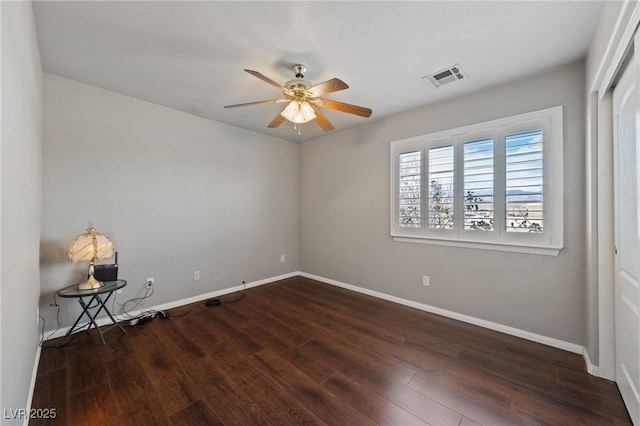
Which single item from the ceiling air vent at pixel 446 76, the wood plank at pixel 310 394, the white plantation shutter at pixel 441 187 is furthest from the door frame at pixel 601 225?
the wood plank at pixel 310 394

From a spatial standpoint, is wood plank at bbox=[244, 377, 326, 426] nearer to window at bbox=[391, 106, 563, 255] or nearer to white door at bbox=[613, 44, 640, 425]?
white door at bbox=[613, 44, 640, 425]

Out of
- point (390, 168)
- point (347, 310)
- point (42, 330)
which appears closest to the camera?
point (42, 330)

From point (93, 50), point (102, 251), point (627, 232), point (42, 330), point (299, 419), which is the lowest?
point (299, 419)

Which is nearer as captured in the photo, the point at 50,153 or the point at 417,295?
the point at 50,153

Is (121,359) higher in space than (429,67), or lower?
lower

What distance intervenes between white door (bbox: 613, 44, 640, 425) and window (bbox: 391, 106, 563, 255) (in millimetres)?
573

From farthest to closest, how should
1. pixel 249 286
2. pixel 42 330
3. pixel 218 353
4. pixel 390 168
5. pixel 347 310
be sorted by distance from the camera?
1. pixel 249 286
2. pixel 390 168
3. pixel 347 310
4. pixel 42 330
5. pixel 218 353

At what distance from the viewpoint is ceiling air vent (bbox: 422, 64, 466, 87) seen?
2.30m

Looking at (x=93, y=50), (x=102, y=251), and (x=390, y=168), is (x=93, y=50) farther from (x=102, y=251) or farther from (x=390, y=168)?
(x=390, y=168)

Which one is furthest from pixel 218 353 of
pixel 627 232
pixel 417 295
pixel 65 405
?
pixel 627 232

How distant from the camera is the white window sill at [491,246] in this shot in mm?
2316

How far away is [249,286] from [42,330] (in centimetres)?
220

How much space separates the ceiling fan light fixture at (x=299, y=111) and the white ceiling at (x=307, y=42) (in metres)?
0.33

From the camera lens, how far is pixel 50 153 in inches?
95.3
